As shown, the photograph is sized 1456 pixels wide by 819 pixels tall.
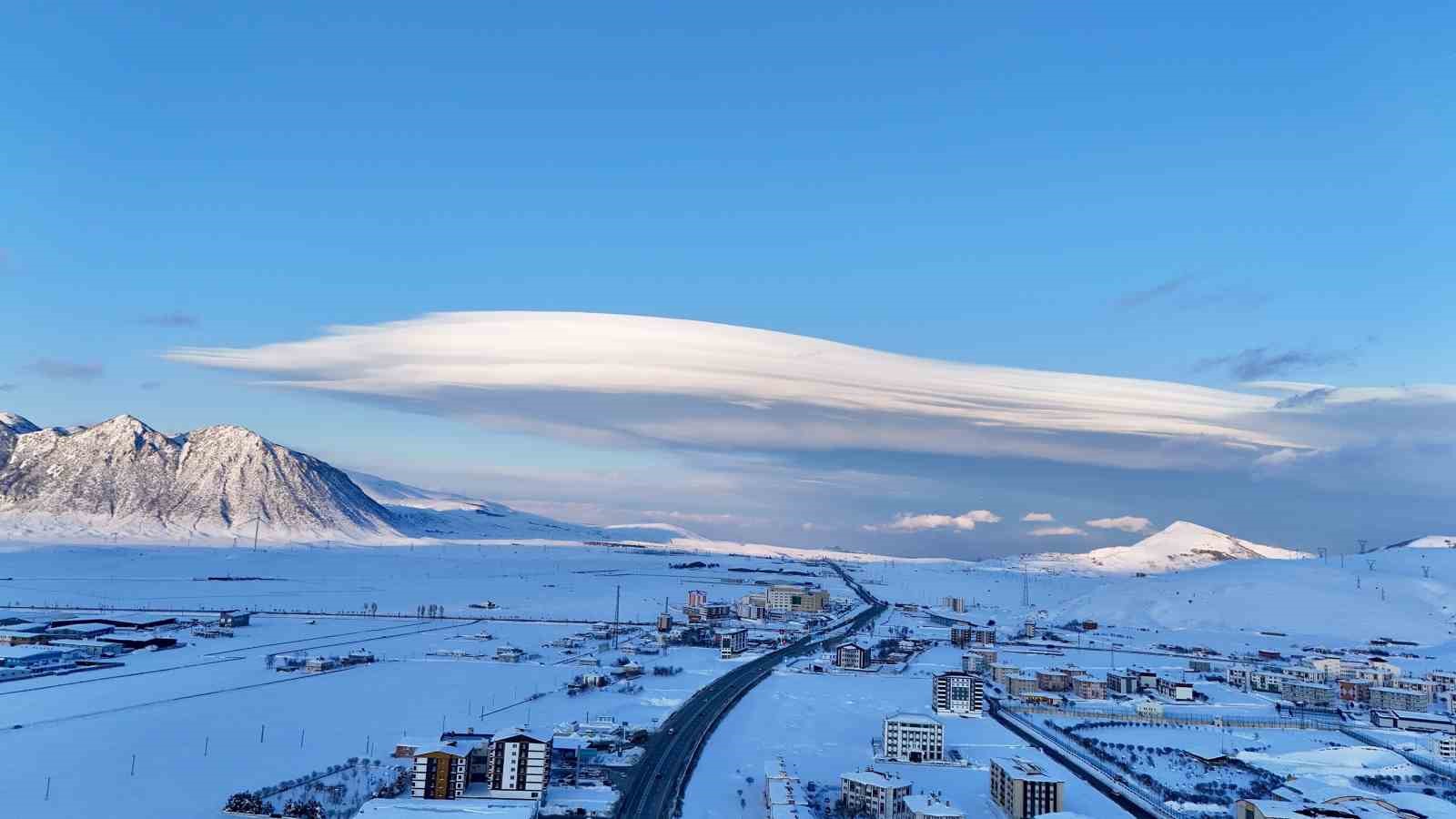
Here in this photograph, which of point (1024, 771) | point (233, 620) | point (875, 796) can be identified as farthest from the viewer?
point (233, 620)

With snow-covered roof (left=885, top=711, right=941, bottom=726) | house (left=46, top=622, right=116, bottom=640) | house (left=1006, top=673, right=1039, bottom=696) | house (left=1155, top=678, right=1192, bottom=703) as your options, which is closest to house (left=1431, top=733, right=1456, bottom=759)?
house (left=1155, top=678, right=1192, bottom=703)

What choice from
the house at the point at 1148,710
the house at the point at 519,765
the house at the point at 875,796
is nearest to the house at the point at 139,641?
the house at the point at 519,765

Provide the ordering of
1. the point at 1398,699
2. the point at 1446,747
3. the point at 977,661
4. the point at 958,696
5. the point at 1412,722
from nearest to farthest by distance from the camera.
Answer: the point at 1446,747
the point at 958,696
the point at 1412,722
the point at 1398,699
the point at 977,661

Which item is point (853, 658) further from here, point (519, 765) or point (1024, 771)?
point (519, 765)

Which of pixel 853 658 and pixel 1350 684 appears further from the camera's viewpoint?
pixel 853 658

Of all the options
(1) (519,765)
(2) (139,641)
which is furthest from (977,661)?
(2) (139,641)

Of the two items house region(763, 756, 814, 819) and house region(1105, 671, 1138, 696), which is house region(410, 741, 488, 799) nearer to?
house region(763, 756, 814, 819)

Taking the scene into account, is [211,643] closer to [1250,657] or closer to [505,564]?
[1250,657]
